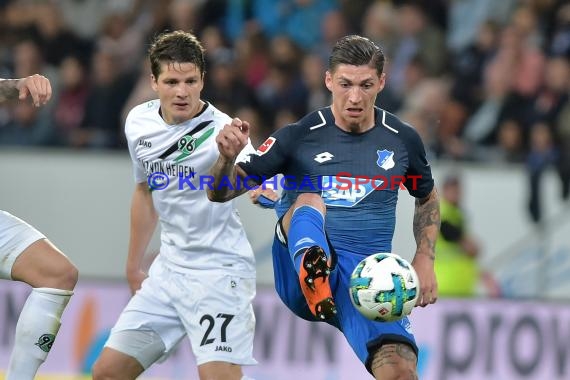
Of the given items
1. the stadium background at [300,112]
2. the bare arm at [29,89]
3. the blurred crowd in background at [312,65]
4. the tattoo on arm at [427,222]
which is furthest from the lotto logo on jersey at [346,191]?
the blurred crowd in background at [312,65]

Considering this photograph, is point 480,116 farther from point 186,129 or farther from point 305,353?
point 186,129

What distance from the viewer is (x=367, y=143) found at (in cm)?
655

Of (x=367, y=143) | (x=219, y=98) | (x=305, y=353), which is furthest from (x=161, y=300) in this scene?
(x=219, y=98)

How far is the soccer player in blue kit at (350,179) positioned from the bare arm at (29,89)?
92 centimetres

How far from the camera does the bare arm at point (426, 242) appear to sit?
631cm

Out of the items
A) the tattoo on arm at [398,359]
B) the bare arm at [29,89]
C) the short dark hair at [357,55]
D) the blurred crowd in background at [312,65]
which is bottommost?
the tattoo on arm at [398,359]

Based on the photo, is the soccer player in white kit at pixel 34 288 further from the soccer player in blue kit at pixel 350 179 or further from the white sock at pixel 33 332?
the soccer player in blue kit at pixel 350 179

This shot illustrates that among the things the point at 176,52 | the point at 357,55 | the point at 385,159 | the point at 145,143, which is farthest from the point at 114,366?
the point at 357,55

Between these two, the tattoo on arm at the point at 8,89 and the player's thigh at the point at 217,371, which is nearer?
the tattoo on arm at the point at 8,89

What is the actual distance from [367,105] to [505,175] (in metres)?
4.46

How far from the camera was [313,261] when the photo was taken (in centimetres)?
595

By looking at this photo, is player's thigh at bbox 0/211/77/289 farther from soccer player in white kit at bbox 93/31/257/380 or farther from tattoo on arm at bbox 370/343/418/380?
tattoo on arm at bbox 370/343/418/380

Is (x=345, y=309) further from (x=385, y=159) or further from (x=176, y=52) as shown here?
(x=176, y=52)

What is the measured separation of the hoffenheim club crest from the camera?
6516mm
